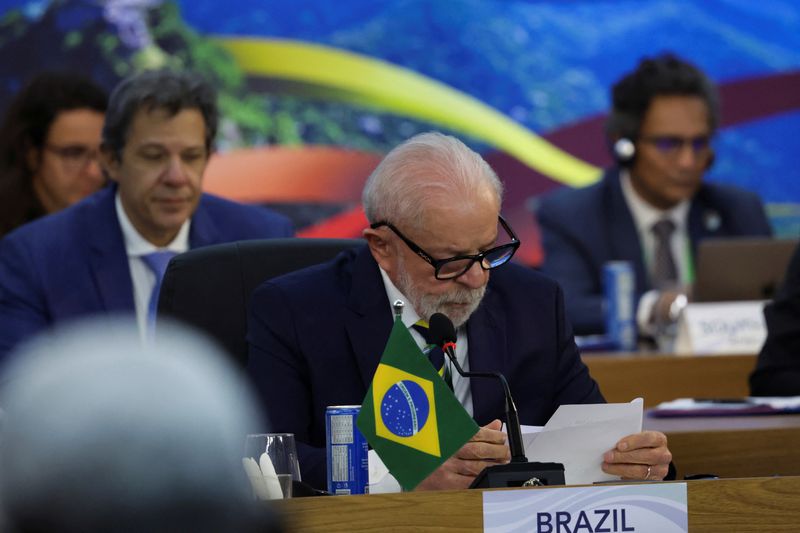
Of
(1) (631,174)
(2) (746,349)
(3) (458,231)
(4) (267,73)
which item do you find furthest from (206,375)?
(4) (267,73)

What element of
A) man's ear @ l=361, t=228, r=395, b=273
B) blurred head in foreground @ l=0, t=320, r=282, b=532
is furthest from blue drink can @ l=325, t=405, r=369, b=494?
blurred head in foreground @ l=0, t=320, r=282, b=532

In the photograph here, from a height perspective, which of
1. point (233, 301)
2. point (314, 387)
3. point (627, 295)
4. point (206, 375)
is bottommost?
point (206, 375)

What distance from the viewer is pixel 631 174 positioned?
16.0 ft

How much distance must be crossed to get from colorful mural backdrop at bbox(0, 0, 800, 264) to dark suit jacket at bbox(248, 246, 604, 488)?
9.08 feet

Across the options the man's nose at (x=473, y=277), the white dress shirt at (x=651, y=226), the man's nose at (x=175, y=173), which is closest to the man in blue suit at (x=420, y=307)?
the man's nose at (x=473, y=277)

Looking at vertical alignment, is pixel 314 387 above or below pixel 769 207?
below

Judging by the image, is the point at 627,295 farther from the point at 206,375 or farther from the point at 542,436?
the point at 206,375

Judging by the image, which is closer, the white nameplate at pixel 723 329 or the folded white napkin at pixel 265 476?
the folded white napkin at pixel 265 476

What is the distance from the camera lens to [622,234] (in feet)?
15.6

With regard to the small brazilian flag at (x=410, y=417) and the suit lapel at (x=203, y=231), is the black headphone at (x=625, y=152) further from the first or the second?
the small brazilian flag at (x=410, y=417)

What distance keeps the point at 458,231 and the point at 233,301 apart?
0.49 m

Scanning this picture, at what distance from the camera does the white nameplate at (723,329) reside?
3.97 meters

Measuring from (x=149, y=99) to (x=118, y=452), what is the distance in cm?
324

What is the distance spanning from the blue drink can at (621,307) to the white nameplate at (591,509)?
2552mm
